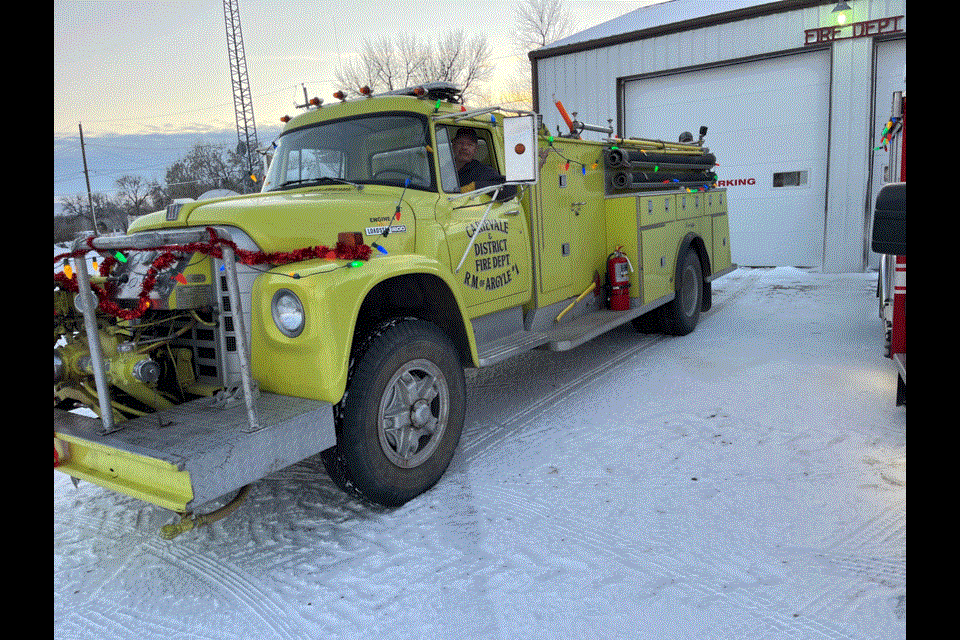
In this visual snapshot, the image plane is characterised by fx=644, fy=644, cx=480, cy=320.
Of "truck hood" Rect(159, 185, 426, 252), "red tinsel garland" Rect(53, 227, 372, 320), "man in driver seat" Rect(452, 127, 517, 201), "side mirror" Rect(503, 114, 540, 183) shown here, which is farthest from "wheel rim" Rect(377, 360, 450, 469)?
"man in driver seat" Rect(452, 127, 517, 201)

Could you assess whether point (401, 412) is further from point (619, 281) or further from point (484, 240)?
point (619, 281)

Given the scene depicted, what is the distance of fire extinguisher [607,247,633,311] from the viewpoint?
21.1ft

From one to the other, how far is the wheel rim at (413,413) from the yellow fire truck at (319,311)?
0.01 meters

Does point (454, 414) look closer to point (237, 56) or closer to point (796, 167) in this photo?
point (796, 167)

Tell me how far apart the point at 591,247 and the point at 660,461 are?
274 centimetres

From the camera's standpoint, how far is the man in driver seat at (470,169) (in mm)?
4691

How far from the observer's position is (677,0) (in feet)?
52.5

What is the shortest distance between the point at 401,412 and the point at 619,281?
3452 mm

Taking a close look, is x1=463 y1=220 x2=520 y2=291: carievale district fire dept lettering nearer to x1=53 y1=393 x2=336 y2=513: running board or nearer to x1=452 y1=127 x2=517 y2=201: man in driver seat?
x1=452 y1=127 x2=517 y2=201: man in driver seat

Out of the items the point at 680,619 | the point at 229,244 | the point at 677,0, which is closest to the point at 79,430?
the point at 229,244

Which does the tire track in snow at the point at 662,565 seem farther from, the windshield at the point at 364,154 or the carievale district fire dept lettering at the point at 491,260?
the windshield at the point at 364,154

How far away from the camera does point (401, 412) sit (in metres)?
3.65

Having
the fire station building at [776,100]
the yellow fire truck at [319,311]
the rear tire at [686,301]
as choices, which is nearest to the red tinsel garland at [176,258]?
the yellow fire truck at [319,311]

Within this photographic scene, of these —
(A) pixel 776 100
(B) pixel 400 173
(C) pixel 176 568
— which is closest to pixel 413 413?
(C) pixel 176 568
